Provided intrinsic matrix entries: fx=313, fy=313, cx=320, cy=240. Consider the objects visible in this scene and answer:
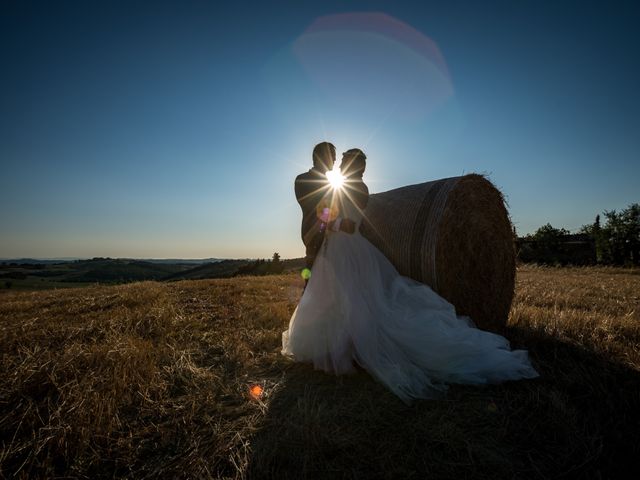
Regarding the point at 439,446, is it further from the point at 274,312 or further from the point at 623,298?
the point at 623,298

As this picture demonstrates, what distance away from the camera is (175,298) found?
23.1 ft

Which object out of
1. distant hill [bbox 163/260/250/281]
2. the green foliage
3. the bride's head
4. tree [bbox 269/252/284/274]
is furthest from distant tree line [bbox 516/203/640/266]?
distant hill [bbox 163/260/250/281]

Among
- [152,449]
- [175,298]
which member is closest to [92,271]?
[175,298]

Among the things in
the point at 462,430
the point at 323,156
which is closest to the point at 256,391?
the point at 462,430

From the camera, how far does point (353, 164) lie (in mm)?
3938

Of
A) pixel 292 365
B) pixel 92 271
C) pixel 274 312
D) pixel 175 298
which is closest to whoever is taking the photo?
pixel 292 365

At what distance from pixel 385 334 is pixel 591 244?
39088 mm

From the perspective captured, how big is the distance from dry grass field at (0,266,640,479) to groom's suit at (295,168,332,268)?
4.50 feet

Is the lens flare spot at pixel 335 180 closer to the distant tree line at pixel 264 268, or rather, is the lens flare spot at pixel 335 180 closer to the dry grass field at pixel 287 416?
the dry grass field at pixel 287 416

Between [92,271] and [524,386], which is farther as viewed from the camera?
[92,271]

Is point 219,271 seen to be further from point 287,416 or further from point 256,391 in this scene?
point 287,416

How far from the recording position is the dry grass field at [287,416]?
1.72m

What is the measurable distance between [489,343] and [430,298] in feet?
2.25

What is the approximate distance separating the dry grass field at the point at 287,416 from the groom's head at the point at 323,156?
2272mm
